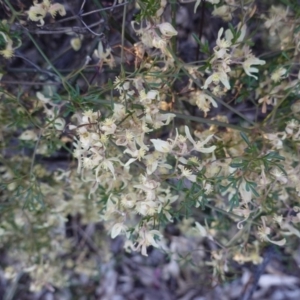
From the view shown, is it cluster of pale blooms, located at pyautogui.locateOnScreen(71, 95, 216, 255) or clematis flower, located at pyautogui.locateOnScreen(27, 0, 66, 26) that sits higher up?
clematis flower, located at pyautogui.locateOnScreen(27, 0, 66, 26)

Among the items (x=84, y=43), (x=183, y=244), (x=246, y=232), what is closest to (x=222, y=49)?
(x=246, y=232)

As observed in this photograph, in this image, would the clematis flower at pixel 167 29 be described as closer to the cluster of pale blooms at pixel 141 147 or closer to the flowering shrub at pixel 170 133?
the flowering shrub at pixel 170 133

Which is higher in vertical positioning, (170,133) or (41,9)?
(41,9)

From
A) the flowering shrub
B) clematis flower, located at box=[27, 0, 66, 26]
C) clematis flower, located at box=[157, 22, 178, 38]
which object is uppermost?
clematis flower, located at box=[157, 22, 178, 38]

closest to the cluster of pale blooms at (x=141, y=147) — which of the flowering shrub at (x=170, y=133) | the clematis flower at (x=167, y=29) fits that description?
the flowering shrub at (x=170, y=133)

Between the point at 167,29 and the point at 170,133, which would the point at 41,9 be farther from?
the point at 170,133

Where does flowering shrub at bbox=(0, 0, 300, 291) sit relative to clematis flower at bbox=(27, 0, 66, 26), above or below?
below

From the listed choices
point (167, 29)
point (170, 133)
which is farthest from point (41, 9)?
point (170, 133)

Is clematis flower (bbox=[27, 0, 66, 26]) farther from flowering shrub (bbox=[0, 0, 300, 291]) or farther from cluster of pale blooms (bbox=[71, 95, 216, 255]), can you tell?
cluster of pale blooms (bbox=[71, 95, 216, 255])

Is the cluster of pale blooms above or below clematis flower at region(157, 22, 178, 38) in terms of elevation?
below

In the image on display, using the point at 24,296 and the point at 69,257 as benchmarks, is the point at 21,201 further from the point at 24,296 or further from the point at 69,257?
the point at 24,296

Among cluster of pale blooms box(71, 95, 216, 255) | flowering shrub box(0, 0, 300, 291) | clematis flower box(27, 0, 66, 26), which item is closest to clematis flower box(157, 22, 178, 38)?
flowering shrub box(0, 0, 300, 291)
